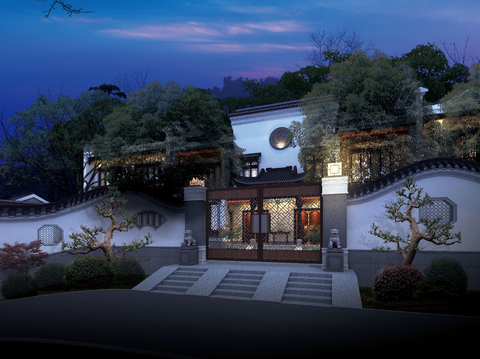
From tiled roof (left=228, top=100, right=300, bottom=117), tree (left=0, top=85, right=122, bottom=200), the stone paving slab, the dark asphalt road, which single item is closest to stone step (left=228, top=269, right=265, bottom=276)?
the stone paving slab

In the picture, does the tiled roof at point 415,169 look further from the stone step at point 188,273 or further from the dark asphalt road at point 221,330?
the stone step at point 188,273

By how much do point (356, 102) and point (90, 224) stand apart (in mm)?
13365

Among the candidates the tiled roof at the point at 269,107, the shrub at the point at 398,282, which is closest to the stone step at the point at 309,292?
the shrub at the point at 398,282

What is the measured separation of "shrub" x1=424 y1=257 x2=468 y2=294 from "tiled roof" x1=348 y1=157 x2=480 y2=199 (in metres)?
3.14

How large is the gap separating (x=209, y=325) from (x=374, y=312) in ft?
13.1

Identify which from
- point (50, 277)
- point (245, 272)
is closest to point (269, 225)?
point (245, 272)

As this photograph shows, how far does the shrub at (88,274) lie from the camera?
35.6 ft

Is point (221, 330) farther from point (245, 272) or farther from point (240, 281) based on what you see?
point (245, 272)

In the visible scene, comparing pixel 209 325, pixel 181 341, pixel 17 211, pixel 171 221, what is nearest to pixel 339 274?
pixel 209 325

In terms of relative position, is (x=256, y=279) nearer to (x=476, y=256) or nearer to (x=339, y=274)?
(x=339, y=274)

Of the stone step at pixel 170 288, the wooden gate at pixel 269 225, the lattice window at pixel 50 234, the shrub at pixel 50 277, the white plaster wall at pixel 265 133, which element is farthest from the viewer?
the white plaster wall at pixel 265 133

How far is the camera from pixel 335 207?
Answer: 38.9 feet

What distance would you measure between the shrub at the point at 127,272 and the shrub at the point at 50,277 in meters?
1.69

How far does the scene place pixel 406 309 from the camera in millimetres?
8578
